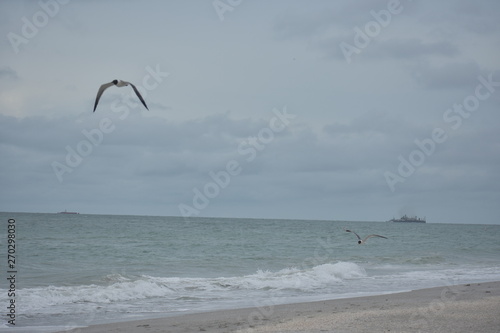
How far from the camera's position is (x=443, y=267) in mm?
28172

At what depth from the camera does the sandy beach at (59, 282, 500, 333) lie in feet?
35.0

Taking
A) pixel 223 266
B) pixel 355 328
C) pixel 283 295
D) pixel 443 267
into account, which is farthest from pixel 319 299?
pixel 443 267

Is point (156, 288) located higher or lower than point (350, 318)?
higher

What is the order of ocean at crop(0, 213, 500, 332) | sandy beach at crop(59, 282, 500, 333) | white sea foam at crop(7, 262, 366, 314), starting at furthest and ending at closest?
1. white sea foam at crop(7, 262, 366, 314)
2. ocean at crop(0, 213, 500, 332)
3. sandy beach at crop(59, 282, 500, 333)

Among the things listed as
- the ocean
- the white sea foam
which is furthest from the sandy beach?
the white sea foam

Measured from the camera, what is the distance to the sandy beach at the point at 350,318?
10.7 meters

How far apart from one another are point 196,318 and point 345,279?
10889mm

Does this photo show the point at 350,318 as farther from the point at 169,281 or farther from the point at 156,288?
the point at 169,281

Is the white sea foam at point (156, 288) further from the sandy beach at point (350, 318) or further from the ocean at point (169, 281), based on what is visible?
the sandy beach at point (350, 318)

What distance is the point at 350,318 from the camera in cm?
1163

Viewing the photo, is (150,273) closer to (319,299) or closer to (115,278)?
(115,278)

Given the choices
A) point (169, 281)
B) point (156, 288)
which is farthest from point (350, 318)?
point (169, 281)

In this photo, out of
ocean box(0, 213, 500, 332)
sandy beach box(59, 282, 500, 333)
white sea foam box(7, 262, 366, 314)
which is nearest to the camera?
sandy beach box(59, 282, 500, 333)

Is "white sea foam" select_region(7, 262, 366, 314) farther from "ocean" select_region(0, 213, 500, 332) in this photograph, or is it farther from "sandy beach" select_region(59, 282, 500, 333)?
"sandy beach" select_region(59, 282, 500, 333)
